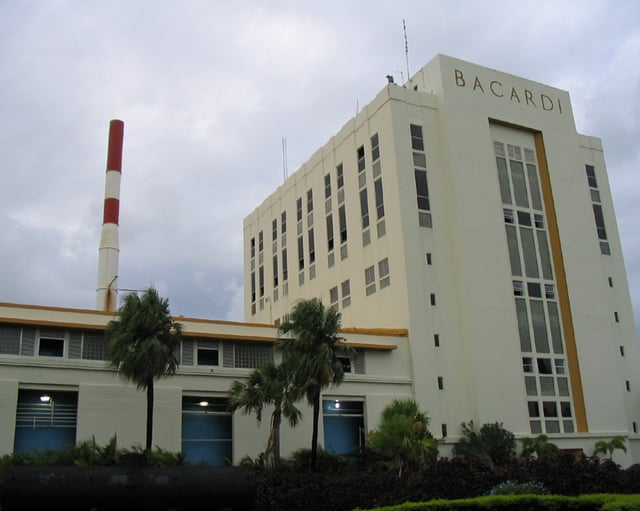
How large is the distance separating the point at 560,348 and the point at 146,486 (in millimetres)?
31218

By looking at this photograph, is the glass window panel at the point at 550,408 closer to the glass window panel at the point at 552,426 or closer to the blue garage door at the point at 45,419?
the glass window panel at the point at 552,426

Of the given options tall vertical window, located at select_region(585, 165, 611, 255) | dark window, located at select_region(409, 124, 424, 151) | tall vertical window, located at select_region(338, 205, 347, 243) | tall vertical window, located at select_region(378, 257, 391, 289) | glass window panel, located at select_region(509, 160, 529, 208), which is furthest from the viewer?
tall vertical window, located at select_region(585, 165, 611, 255)

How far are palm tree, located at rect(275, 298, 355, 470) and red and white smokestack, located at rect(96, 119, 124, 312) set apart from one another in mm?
21503

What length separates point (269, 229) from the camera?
6769 centimetres

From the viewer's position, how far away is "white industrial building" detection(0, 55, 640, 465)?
36.6m

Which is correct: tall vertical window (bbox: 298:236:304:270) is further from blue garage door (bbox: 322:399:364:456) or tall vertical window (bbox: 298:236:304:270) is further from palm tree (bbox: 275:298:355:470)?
palm tree (bbox: 275:298:355:470)

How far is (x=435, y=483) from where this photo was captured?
1139 inches

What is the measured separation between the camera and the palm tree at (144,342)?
105 ft

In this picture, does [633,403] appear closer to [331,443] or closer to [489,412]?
[489,412]

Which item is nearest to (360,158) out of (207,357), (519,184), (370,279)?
(370,279)

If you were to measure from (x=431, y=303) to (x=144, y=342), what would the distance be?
20.7m

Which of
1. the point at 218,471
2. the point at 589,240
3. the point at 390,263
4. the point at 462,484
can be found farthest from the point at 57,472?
the point at 589,240

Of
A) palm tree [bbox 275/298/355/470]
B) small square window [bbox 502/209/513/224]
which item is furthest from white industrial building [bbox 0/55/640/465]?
palm tree [bbox 275/298/355/470]

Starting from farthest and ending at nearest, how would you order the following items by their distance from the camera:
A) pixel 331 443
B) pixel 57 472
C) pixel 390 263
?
pixel 390 263 → pixel 331 443 → pixel 57 472
